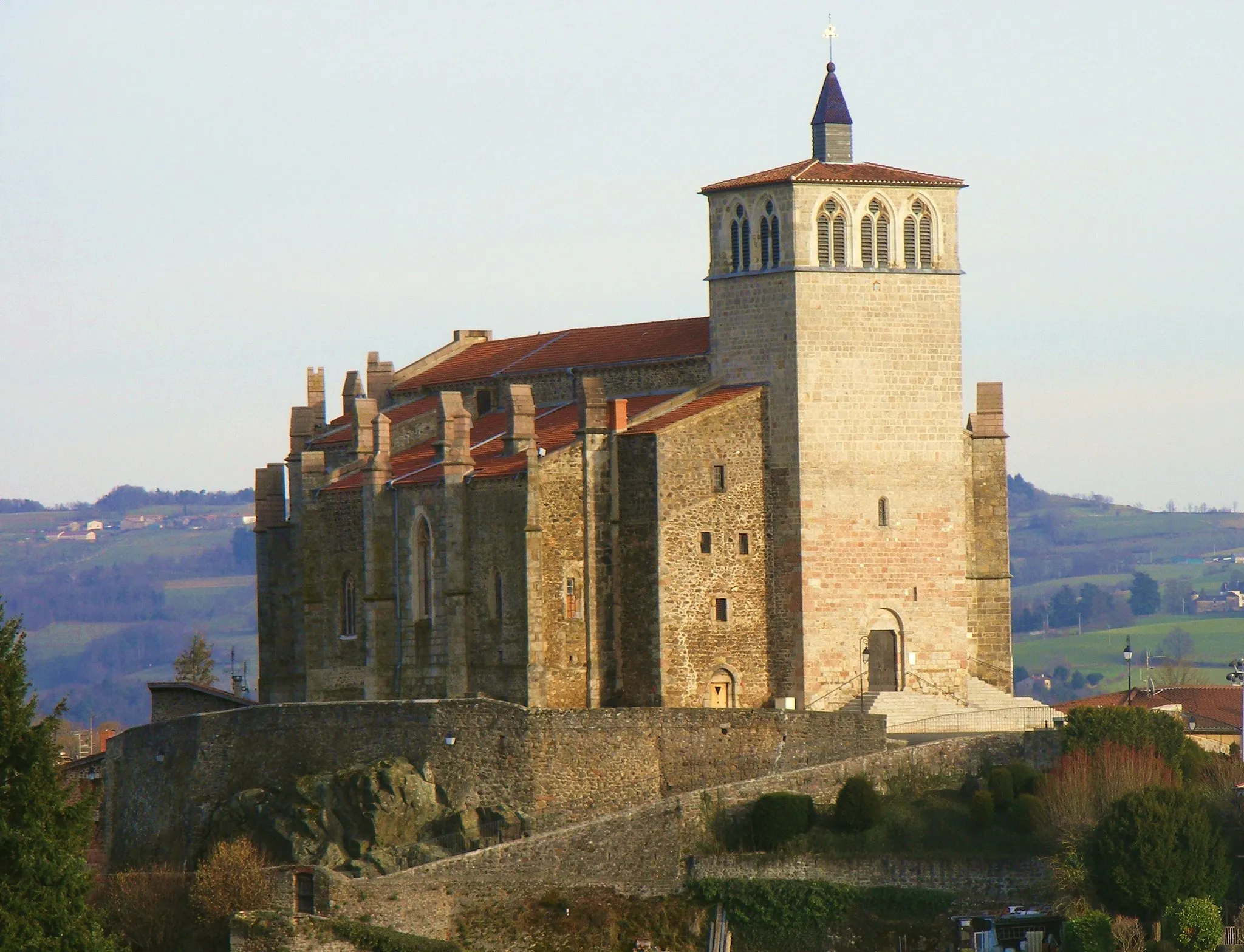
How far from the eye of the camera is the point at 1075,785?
63.2 meters

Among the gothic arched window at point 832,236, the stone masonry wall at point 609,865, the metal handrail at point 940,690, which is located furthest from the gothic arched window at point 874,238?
the stone masonry wall at point 609,865

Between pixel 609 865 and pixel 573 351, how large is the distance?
66.7ft

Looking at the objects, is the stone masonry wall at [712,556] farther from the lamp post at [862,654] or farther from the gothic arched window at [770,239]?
the gothic arched window at [770,239]

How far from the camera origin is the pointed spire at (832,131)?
72.8 meters

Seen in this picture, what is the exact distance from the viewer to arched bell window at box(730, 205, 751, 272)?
2815 inches

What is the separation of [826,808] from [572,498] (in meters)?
11.1

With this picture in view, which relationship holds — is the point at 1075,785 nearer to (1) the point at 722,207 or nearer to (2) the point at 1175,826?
(2) the point at 1175,826

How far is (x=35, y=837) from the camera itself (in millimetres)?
52594

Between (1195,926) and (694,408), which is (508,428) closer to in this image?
(694,408)

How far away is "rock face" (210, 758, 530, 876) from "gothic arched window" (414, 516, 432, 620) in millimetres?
7230

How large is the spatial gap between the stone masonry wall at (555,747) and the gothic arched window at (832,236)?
12.3 meters

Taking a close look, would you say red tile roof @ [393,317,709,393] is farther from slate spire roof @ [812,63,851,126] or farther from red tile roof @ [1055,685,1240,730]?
red tile roof @ [1055,685,1240,730]

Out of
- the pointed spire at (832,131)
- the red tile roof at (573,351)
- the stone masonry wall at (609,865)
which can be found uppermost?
the pointed spire at (832,131)

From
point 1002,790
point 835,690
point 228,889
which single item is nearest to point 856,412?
point 835,690
